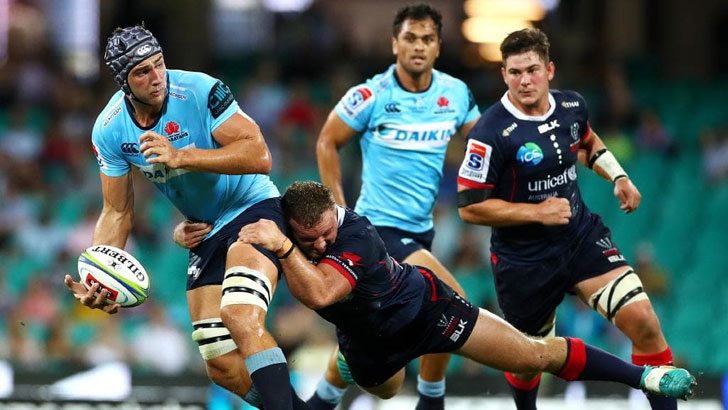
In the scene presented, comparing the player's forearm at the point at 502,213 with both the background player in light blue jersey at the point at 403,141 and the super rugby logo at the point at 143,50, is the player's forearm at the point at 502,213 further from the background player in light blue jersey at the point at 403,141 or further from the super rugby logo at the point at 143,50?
the super rugby logo at the point at 143,50

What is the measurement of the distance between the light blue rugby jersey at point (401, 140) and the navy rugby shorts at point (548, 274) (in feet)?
2.31

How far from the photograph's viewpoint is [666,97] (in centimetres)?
1516

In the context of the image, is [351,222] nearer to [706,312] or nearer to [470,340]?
[470,340]

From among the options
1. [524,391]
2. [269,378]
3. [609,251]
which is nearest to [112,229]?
[269,378]

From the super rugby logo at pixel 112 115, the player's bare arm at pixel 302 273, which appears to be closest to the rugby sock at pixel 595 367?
the player's bare arm at pixel 302 273

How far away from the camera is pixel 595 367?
Result: 21.1ft

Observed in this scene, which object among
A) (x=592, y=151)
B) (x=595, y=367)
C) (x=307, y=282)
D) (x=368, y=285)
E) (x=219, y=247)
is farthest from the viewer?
(x=592, y=151)

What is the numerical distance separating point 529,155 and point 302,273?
169 centimetres

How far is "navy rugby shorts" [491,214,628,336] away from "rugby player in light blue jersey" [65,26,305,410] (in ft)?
5.22

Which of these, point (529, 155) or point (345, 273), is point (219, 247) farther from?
point (529, 155)

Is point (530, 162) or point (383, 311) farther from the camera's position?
point (530, 162)

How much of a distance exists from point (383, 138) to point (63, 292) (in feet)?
22.1

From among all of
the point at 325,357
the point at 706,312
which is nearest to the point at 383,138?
the point at 325,357

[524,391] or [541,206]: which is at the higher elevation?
[541,206]
